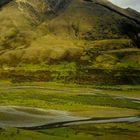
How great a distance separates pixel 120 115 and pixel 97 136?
32271 mm

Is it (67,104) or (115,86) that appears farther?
(115,86)

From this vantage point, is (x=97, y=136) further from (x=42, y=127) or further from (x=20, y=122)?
(x=20, y=122)

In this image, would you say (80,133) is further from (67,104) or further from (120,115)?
(67,104)

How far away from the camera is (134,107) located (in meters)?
105

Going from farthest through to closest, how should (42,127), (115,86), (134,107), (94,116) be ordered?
(115,86), (134,107), (94,116), (42,127)

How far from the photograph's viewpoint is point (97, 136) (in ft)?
183

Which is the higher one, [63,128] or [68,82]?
[68,82]

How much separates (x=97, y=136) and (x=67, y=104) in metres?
49.4

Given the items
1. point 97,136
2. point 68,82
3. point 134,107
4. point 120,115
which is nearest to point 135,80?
point 68,82

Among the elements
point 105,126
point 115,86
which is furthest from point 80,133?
point 115,86

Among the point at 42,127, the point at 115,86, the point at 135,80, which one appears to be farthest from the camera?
the point at 135,80

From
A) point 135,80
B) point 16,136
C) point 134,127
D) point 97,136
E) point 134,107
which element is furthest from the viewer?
point 135,80

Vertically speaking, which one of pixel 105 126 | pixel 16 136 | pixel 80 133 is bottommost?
pixel 16 136

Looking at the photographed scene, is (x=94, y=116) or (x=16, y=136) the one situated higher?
(x=94, y=116)
